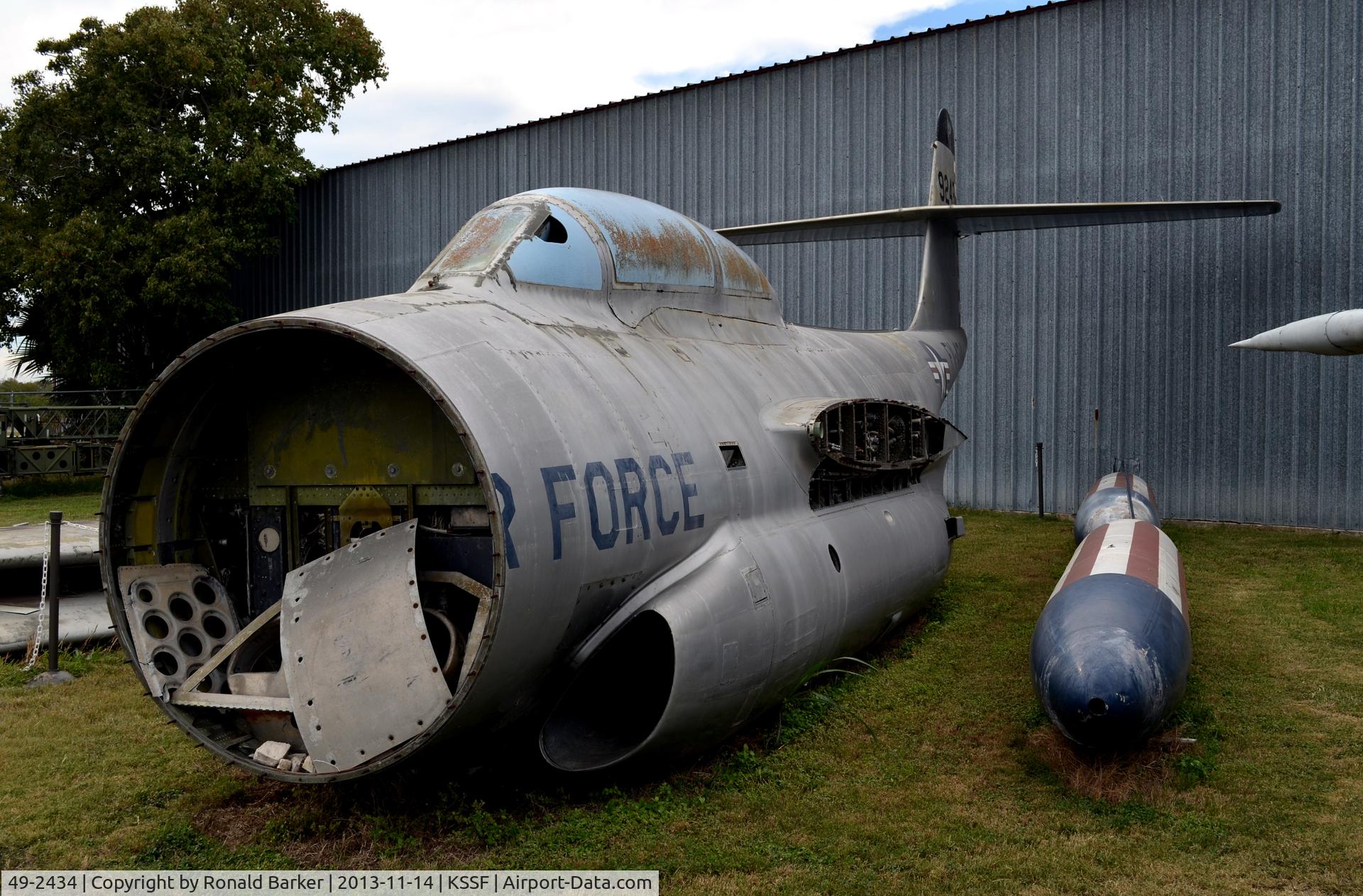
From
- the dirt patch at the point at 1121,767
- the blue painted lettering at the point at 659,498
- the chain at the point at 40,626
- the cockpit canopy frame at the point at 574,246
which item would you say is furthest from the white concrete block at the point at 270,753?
the chain at the point at 40,626

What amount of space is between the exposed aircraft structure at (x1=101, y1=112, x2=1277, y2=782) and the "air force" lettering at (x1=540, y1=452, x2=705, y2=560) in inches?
0.6

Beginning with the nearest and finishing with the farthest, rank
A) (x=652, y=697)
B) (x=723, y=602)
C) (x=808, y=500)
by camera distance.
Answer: (x=723, y=602) → (x=652, y=697) → (x=808, y=500)

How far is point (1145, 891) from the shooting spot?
4.11m

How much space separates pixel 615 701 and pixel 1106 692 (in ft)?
8.69

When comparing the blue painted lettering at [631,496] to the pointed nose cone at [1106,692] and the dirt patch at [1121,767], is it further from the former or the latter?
the dirt patch at [1121,767]

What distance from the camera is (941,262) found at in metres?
12.5

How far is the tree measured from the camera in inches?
898

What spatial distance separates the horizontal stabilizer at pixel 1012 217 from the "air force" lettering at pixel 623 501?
18.6 feet

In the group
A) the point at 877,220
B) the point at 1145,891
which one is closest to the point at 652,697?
the point at 1145,891

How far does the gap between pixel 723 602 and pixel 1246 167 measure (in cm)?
1269

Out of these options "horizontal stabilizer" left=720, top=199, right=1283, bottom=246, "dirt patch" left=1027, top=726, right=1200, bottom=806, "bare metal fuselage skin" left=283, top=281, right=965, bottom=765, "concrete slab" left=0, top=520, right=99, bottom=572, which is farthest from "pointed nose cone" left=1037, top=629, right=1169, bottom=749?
"concrete slab" left=0, top=520, right=99, bottom=572

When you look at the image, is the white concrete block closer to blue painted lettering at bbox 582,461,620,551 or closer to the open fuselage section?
the open fuselage section

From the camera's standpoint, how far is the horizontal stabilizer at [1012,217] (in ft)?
34.9

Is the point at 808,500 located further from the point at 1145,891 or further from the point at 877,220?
the point at 877,220
